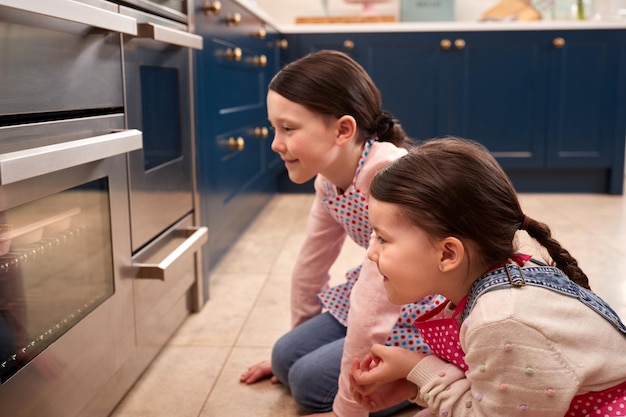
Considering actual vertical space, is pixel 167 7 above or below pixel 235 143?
above

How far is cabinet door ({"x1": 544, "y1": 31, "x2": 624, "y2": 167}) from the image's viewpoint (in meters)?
3.57

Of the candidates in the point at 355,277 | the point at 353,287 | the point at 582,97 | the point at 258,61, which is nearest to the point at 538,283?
the point at 353,287

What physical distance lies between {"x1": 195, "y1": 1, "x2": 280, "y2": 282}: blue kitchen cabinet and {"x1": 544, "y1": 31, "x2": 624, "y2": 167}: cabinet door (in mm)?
1472

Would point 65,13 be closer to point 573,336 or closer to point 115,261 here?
point 115,261

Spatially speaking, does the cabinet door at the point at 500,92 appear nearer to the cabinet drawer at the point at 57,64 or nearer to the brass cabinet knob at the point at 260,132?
the brass cabinet knob at the point at 260,132

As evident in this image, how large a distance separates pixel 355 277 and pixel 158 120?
0.57 metres

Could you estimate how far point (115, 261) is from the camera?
51.6 inches

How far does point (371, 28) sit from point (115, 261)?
2.60 meters

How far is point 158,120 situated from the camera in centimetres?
160

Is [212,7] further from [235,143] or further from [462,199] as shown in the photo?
[462,199]

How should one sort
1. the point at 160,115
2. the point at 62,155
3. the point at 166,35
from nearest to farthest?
the point at 62,155, the point at 166,35, the point at 160,115

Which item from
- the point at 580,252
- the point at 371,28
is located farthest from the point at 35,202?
the point at 371,28

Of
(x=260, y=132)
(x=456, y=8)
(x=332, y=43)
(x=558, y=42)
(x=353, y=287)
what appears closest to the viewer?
(x=353, y=287)

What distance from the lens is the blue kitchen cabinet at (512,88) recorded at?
3.59 m
